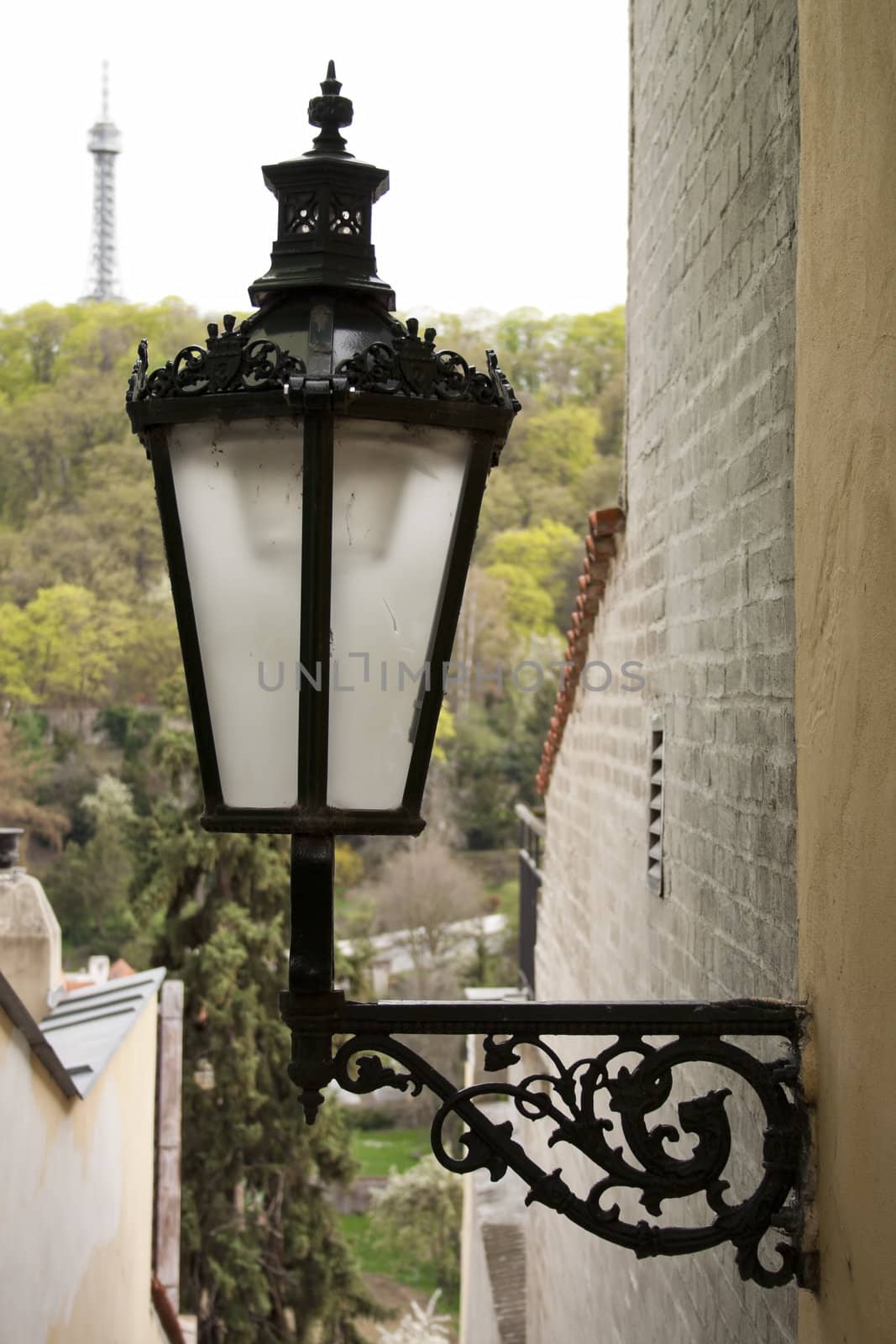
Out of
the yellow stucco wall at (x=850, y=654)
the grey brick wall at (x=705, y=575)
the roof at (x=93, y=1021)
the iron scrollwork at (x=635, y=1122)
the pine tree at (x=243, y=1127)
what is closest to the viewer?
the yellow stucco wall at (x=850, y=654)

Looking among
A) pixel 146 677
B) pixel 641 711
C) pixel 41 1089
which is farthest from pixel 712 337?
pixel 146 677

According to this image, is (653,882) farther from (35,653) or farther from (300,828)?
(35,653)

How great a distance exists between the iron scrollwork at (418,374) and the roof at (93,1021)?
10.6ft

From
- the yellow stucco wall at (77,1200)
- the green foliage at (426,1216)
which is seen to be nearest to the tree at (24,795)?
the green foliage at (426,1216)

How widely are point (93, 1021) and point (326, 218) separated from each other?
4590mm

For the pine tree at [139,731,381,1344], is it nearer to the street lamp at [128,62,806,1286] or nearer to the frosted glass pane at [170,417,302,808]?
the street lamp at [128,62,806,1286]

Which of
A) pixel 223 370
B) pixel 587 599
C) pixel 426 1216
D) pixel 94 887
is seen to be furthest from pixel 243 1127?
pixel 94 887

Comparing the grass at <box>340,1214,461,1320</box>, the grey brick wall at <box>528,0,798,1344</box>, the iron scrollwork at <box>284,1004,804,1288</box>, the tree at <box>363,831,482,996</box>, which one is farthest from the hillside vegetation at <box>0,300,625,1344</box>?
the iron scrollwork at <box>284,1004,804,1288</box>

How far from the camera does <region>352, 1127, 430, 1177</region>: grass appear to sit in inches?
1037

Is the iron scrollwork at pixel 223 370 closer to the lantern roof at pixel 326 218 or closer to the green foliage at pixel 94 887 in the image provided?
the lantern roof at pixel 326 218

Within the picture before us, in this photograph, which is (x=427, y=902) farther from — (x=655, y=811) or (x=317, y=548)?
(x=317, y=548)

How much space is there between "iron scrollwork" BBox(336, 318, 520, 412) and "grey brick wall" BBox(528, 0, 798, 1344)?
0.84 meters

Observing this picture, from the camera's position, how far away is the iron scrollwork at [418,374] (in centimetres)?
165

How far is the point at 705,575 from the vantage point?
10.3 feet
